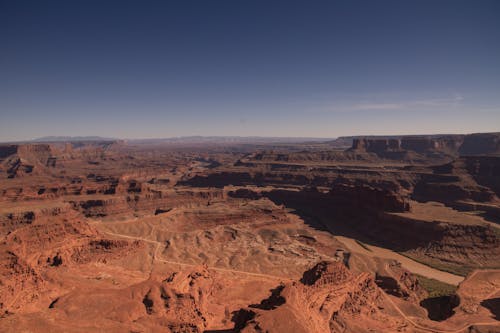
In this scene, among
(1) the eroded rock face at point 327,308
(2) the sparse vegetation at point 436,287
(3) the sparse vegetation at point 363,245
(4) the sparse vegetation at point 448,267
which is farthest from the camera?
(3) the sparse vegetation at point 363,245

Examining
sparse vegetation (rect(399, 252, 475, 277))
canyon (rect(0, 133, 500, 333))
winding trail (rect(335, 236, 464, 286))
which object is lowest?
winding trail (rect(335, 236, 464, 286))

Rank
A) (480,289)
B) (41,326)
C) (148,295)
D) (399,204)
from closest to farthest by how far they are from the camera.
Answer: (41,326) < (148,295) < (480,289) < (399,204)

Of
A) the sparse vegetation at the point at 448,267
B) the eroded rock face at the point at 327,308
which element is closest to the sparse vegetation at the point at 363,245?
the sparse vegetation at the point at 448,267

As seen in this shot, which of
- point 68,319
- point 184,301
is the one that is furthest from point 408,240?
point 68,319

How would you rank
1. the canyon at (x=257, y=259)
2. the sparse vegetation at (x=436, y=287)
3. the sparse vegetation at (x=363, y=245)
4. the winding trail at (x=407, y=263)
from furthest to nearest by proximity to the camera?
the sparse vegetation at (x=363, y=245) < the winding trail at (x=407, y=263) < the sparse vegetation at (x=436, y=287) < the canyon at (x=257, y=259)

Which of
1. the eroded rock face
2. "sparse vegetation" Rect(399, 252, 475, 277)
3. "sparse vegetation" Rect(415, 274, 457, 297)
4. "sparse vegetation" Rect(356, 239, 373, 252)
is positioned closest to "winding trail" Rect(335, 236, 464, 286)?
"sparse vegetation" Rect(356, 239, 373, 252)

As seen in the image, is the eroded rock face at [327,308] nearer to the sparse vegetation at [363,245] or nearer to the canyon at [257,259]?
the canyon at [257,259]

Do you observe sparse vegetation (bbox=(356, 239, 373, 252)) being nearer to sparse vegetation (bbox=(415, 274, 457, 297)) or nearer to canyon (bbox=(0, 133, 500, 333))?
canyon (bbox=(0, 133, 500, 333))

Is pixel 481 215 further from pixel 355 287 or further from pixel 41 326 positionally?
pixel 41 326

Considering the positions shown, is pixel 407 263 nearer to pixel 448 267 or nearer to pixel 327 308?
pixel 448 267
